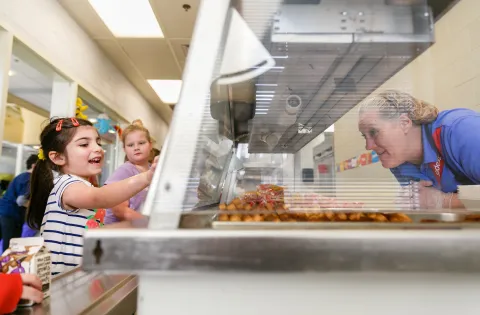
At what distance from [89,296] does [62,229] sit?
1.96ft

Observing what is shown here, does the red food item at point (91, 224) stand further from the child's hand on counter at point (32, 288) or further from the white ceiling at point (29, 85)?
the white ceiling at point (29, 85)

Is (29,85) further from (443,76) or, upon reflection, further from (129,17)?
(443,76)

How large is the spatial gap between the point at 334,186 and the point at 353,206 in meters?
0.07

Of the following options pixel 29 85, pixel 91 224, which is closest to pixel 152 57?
pixel 29 85

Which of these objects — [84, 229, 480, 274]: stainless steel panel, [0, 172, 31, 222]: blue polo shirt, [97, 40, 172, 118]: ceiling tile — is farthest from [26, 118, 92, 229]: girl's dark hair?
[0, 172, 31, 222]: blue polo shirt

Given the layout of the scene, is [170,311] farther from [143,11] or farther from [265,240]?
[143,11]

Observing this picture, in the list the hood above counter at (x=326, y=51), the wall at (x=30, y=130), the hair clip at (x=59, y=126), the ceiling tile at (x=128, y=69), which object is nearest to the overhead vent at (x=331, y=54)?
the hood above counter at (x=326, y=51)

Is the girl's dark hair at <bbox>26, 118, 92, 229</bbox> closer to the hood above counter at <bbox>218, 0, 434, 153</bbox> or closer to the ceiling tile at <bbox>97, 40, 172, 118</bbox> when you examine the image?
the hood above counter at <bbox>218, 0, 434, 153</bbox>

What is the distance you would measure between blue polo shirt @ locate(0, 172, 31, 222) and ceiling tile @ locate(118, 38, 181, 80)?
193 centimetres

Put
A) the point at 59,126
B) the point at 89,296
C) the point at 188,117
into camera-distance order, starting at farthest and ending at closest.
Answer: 1. the point at 59,126
2. the point at 89,296
3. the point at 188,117

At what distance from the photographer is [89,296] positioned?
750mm

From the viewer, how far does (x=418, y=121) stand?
3.19 ft

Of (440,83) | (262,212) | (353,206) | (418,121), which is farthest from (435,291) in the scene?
(440,83)

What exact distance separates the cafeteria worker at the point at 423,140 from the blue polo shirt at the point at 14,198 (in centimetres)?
368
